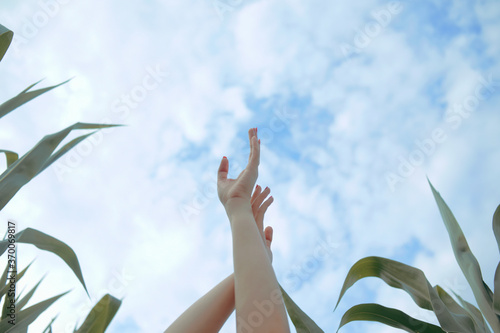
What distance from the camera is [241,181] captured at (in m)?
1.28

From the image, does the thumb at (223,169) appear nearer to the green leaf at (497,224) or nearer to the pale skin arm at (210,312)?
the pale skin arm at (210,312)

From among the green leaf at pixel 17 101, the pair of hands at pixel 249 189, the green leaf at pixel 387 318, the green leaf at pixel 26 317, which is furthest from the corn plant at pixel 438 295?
the green leaf at pixel 17 101

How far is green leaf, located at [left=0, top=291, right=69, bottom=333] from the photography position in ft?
2.64

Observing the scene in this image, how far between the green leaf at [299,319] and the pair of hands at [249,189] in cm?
38

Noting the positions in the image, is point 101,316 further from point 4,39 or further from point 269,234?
point 269,234

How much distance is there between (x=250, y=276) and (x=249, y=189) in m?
0.40

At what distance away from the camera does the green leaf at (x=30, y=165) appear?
2.63 ft

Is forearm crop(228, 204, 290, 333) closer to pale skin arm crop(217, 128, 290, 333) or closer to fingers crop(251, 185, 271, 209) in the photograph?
pale skin arm crop(217, 128, 290, 333)

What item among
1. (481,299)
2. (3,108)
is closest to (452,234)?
(481,299)

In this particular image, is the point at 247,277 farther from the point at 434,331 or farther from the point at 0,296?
the point at 0,296

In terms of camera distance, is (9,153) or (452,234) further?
(9,153)

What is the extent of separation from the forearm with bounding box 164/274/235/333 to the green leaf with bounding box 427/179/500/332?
586 millimetres

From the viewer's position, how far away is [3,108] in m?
0.96

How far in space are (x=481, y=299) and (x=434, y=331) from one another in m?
0.13
